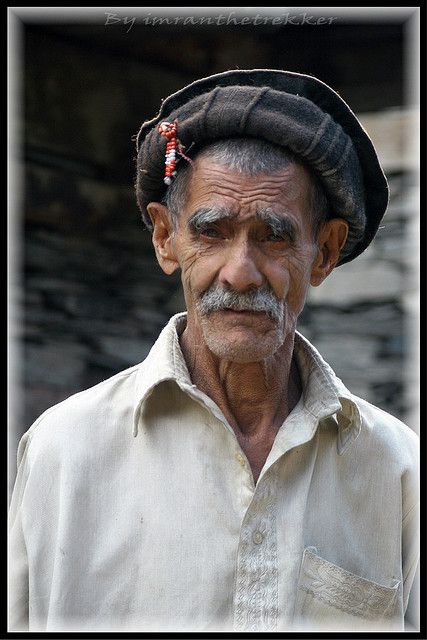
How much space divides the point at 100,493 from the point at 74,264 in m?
3.78

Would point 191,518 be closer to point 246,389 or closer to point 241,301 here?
point 246,389

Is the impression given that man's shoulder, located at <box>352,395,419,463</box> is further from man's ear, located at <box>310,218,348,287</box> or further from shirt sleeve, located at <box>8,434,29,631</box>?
shirt sleeve, located at <box>8,434,29,631</box>

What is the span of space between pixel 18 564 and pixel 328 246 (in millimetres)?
1190

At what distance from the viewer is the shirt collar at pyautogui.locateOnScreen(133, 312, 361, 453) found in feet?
8.11

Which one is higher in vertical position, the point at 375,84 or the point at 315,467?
the point at 375,84

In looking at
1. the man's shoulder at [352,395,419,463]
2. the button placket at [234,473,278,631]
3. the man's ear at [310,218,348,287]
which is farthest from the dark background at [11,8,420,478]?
the button placket at [234,473,278,631]

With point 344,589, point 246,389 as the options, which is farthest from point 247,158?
point 344,589

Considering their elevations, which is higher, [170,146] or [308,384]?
[170,146]

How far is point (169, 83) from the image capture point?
634cm

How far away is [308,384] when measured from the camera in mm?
2645

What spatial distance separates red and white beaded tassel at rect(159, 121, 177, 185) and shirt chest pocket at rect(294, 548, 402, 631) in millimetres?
1014
